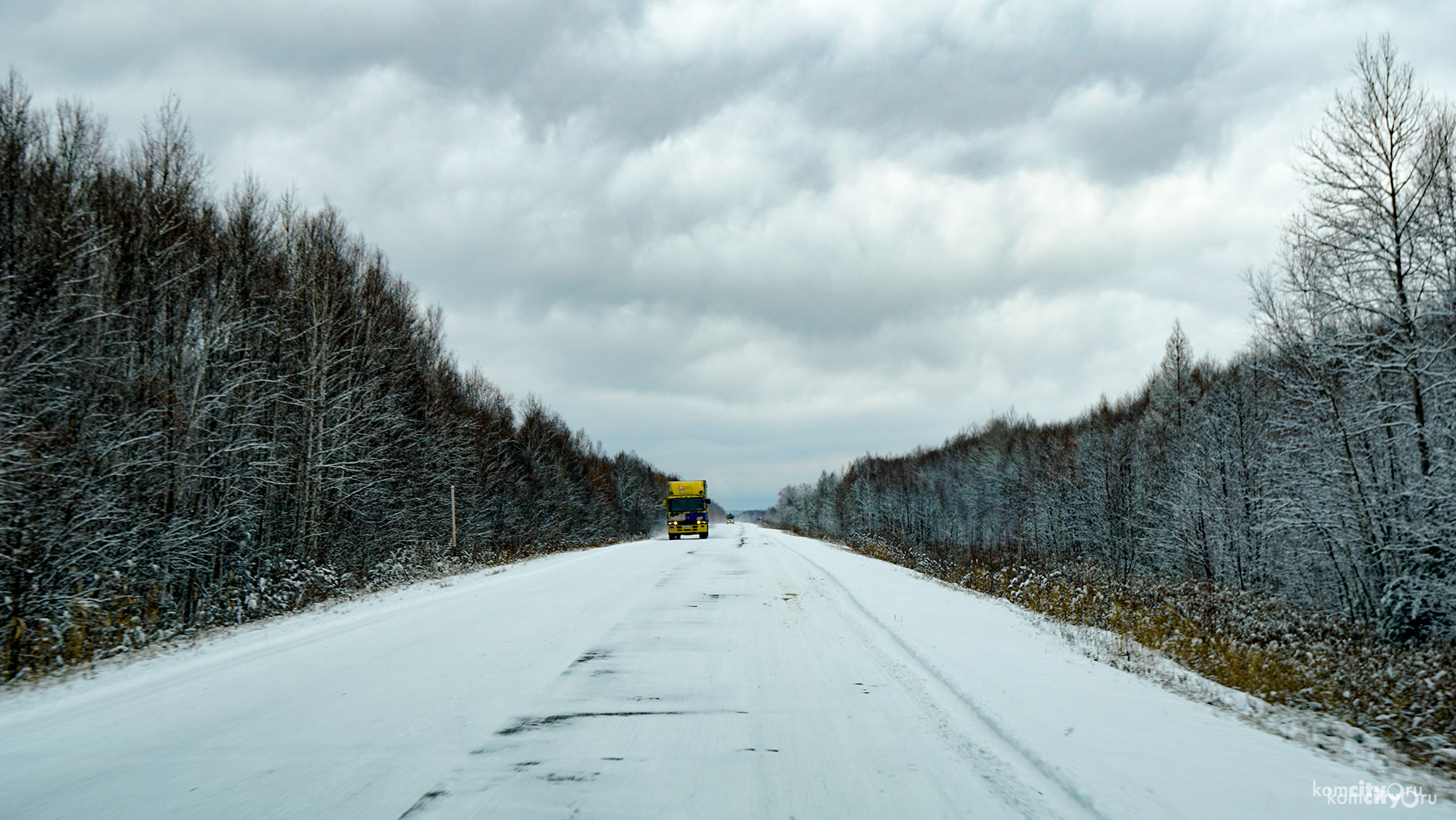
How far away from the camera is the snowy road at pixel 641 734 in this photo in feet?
12.4

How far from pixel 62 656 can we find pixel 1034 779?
35.0 ft

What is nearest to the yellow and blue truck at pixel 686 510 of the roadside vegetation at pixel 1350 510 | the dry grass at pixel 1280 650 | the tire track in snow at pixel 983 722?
the roadside vegetation at pixel 1350 510

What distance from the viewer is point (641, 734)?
496 centimetres

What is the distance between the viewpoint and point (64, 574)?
30.7ft

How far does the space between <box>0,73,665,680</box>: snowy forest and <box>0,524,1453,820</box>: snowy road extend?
298 centimetres

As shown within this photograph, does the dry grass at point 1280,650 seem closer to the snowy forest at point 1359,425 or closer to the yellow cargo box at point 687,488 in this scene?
the snowy forest at point 1359,425

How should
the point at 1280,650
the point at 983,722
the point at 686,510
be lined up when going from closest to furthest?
the point at 983,722 < the point at 1280,650 < the point at 686,510

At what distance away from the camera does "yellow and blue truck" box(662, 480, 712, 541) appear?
47.0 metres

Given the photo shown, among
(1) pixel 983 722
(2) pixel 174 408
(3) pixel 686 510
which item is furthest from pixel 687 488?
(1) pixel 983 722

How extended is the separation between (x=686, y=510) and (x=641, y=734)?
140 feet

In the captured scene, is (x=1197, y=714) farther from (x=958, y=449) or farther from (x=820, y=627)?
(x=958, y=449)

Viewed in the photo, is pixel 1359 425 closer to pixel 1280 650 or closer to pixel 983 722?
pixel 1280 650

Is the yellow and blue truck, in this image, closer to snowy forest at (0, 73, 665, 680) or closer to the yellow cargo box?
the yellow cargo box

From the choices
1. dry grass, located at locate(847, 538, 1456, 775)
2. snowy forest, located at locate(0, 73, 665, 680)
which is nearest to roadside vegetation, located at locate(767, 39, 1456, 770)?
dry grass, located at locate(847, 538, 1456, 775)
